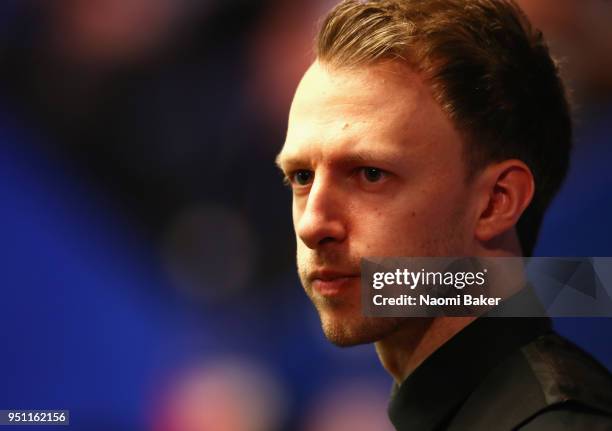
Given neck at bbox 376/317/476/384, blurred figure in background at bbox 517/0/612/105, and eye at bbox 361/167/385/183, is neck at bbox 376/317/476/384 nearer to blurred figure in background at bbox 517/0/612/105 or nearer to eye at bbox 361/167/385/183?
eye at bbox 361/167/385/183

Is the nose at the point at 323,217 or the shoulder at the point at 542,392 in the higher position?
the nose at the point at 323,217

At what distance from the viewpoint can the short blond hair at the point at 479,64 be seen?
127 centimetres

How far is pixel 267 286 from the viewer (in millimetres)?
1823

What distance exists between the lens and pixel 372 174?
4.19 feet

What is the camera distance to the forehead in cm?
126

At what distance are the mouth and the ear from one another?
216 millimetres

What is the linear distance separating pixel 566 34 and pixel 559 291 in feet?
1.84

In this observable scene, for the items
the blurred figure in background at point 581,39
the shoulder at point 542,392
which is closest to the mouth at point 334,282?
the shoulder at point 542,392

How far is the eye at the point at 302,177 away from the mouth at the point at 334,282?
0.54ft

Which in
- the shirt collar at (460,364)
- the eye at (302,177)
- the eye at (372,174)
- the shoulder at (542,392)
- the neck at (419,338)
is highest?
the eye at (302,177)

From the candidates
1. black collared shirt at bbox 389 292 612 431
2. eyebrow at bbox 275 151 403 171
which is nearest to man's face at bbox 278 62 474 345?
eyebrow at bbox 275 151 403 171

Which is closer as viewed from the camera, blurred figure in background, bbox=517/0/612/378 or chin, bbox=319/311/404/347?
chin, bbox=319/311/404/347

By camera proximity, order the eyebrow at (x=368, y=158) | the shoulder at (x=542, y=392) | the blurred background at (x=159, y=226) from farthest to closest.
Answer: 1. the blurred background at (x=159, y=226)
2. the eyebrow at (x=368, y=158)
3. the shoulder at (x=542, y=392)

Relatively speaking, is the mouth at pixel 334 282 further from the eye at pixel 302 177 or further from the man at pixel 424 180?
the eye at pixel 302 177
